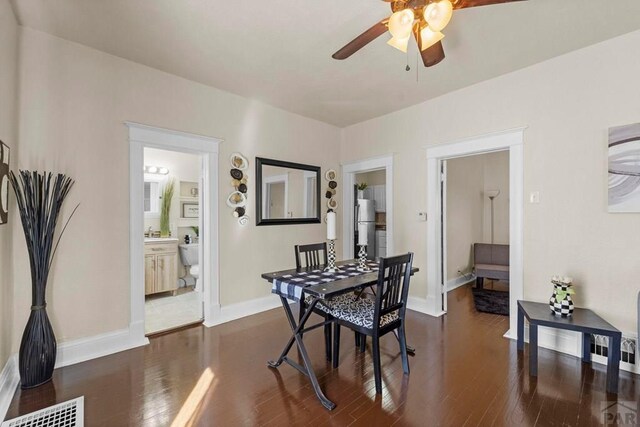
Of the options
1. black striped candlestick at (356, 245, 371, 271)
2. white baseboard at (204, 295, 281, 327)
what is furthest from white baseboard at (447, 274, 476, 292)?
white baseboard at (204, 295, 281, 327)

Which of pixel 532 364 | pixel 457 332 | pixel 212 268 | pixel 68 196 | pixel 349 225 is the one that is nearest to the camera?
pixel 532 364

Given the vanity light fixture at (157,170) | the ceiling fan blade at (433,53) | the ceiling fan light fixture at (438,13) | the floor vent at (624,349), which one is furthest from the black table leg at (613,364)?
the vanity light fixture at (157,170)

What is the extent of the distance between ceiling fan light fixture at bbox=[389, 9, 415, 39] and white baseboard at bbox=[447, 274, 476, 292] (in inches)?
168

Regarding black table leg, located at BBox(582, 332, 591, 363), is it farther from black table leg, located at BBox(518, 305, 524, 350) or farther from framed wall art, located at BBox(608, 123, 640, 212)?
framed wall art, located at BBox(608, 123, 640, 212)

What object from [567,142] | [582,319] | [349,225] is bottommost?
[582,319]

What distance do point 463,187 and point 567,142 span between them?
8.80 feet

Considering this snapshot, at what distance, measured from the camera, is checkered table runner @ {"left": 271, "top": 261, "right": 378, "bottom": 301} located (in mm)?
2262

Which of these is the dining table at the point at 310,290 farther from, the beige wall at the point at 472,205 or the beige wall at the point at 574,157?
the beige wall at the point at 472,205

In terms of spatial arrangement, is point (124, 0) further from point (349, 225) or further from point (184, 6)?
point (349, 225)

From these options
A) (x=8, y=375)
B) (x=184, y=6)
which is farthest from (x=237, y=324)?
(x=184, y=6)

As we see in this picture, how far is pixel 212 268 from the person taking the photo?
11.2 ft

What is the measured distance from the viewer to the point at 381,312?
2.21 m

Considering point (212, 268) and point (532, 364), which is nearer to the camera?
point (532, 364)

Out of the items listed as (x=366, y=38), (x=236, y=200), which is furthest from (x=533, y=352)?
(x=236, y=200)
